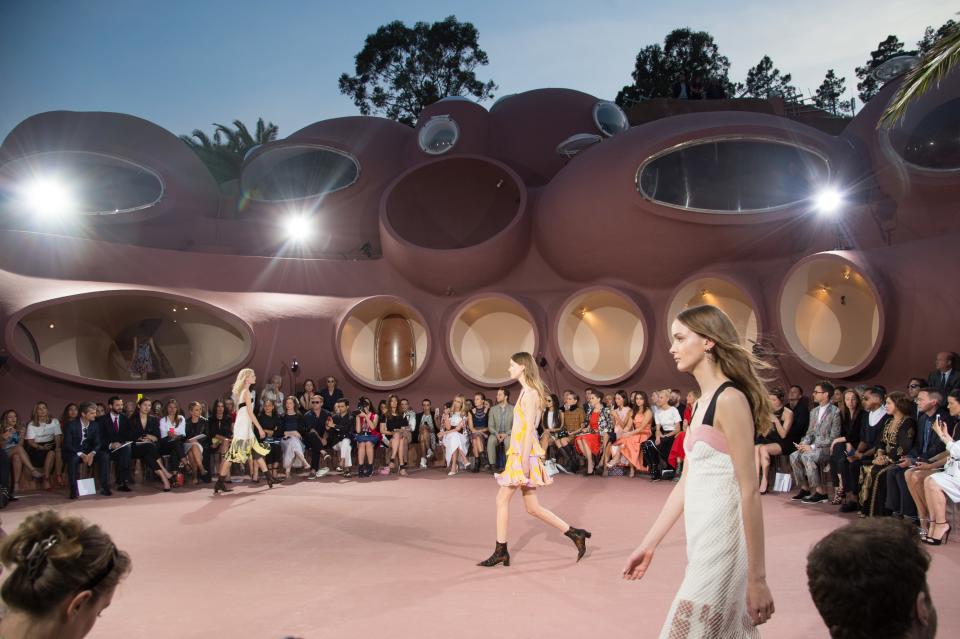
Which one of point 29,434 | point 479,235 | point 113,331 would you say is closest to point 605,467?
point 479,235

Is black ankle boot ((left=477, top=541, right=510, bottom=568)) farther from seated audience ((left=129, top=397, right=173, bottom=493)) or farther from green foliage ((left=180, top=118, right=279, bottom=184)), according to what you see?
green foliage ((left=180, top=118, right=279, bottom=184))

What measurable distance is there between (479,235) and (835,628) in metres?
16.8

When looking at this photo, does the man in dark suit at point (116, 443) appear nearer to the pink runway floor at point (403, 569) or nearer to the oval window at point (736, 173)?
the pink runway floor at point (403, 569)

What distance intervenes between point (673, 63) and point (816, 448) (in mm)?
31899

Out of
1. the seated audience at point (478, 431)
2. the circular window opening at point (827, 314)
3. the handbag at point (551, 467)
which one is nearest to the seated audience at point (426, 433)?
the seated audience at point (478, 431)

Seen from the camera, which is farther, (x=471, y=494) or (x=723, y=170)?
(x=723, y=170)

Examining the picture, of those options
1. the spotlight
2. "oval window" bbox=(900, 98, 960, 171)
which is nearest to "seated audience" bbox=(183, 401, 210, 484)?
the spotlight

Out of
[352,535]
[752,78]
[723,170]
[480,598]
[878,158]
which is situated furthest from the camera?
[752,78]

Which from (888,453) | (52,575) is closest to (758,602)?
(52,575)

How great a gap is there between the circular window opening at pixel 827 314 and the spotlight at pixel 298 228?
11.8 meters

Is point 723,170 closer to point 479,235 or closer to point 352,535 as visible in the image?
point 479,235

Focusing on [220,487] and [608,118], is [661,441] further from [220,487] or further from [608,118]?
[608,118]

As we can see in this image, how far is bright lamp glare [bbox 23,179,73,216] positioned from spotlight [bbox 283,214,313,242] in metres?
5.10

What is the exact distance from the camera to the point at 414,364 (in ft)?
56.7
